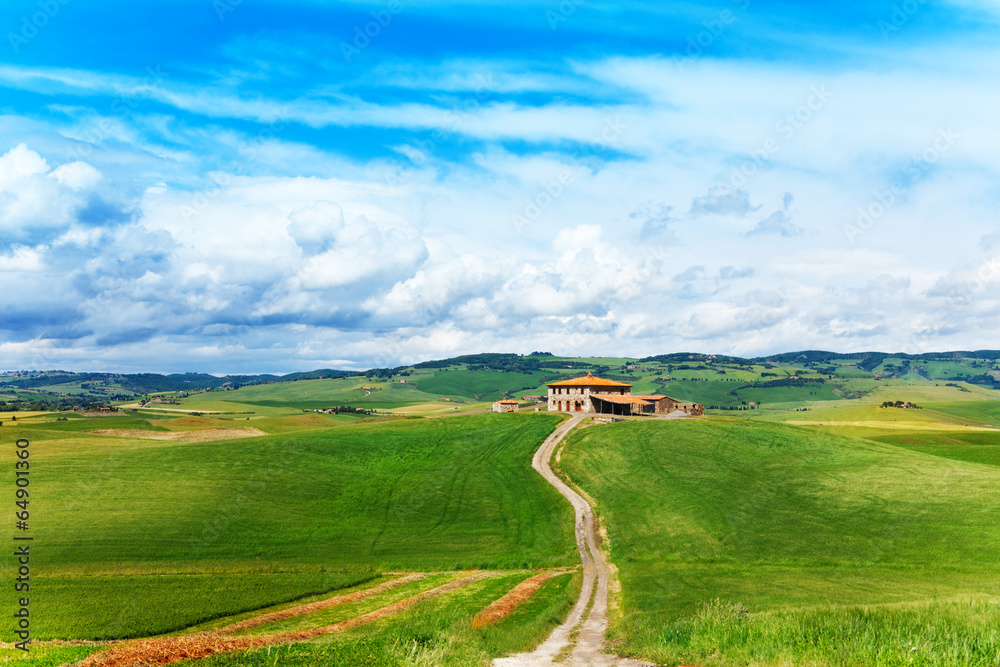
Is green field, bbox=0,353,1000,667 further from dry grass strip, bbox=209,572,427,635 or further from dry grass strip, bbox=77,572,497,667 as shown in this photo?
dry grass strip, bbox=77,572,497,667

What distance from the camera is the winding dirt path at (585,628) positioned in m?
25.3

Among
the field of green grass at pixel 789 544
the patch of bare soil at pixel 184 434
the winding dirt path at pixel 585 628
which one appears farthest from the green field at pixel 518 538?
the patch of bare soil at pixel 184 434

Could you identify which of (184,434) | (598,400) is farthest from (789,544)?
(184,434)

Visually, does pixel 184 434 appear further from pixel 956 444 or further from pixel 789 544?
pixel 956 444

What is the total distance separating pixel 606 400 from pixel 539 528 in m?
63.8

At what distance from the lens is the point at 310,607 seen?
37406 mm

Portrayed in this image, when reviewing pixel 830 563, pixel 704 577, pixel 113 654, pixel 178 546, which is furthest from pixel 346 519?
pixel 830 563

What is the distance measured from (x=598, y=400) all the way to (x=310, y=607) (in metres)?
89.6

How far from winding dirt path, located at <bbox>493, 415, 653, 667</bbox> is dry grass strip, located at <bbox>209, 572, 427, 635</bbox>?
13769 mm

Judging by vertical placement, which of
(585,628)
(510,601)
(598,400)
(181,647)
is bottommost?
(510,601)

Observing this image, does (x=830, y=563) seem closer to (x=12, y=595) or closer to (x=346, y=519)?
(x=346, y=519)

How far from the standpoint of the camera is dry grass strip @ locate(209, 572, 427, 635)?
33.1 m

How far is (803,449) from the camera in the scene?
83625 mm

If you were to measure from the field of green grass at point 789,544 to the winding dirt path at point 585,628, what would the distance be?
138 cm
